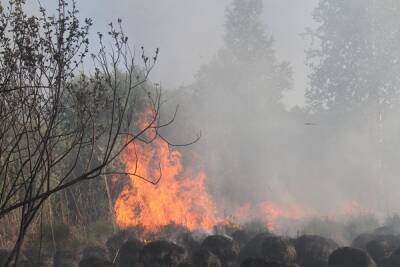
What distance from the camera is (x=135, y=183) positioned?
53.0 ft

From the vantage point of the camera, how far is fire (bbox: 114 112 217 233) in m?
15.7

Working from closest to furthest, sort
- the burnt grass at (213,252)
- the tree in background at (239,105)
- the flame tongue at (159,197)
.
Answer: the burnt grass at (213,252) < the flame tongue at (159,197) < the tree in background at (239,105)

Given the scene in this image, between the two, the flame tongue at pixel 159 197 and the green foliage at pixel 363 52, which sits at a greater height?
the green foliage at pixel 363 52

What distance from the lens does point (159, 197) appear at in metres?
16.7

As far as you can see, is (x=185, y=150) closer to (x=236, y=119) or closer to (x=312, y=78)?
(x=236, y=119)

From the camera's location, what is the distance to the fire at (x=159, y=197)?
51.4 ft

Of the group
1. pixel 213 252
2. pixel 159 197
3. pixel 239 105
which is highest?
pixel 239 105

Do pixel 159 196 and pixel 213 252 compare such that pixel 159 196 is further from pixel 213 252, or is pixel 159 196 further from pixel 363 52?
pixel 363 52

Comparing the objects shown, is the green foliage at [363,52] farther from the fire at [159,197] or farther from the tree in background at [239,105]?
the fire at [159,197]

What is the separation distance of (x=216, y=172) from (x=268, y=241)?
14864 millimetres

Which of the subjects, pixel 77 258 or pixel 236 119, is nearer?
pixel 77 258

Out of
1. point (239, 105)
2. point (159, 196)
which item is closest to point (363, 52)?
point (239, 105)

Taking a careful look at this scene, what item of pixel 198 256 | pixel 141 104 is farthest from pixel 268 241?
pixel 141 104

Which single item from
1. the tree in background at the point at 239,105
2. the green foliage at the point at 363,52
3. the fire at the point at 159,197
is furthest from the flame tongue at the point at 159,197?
the green foliage at the point at 363,52
